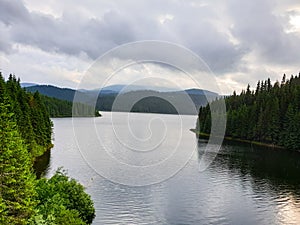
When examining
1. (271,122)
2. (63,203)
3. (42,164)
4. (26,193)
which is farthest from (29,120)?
(271,122)

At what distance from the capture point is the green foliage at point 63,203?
1159 inches

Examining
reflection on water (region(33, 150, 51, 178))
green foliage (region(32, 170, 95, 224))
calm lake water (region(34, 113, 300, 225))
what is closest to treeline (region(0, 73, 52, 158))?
reflection on water (region(33, 150, 51, 178))

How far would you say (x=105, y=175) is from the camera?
5791cm

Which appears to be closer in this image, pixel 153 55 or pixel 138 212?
pixel 153 55

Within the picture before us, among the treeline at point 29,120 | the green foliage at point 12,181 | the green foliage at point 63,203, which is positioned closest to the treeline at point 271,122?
the treeline at point 29,120

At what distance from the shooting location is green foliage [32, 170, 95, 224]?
29428mm

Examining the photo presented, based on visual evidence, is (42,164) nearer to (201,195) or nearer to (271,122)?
(201,195)

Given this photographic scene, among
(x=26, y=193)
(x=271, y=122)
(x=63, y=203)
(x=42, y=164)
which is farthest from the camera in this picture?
(x=271, y=122)

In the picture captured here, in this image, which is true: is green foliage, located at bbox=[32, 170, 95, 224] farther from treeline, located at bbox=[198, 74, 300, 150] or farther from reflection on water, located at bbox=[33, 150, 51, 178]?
treeline, located at bbox=[198, 74, 300, 150]

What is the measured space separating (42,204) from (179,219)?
51.1 feet

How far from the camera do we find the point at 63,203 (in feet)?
106

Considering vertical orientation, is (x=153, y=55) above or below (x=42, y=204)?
above

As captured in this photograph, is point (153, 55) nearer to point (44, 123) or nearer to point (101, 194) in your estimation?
point (101, 194)

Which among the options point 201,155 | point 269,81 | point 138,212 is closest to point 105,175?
point 138,212
